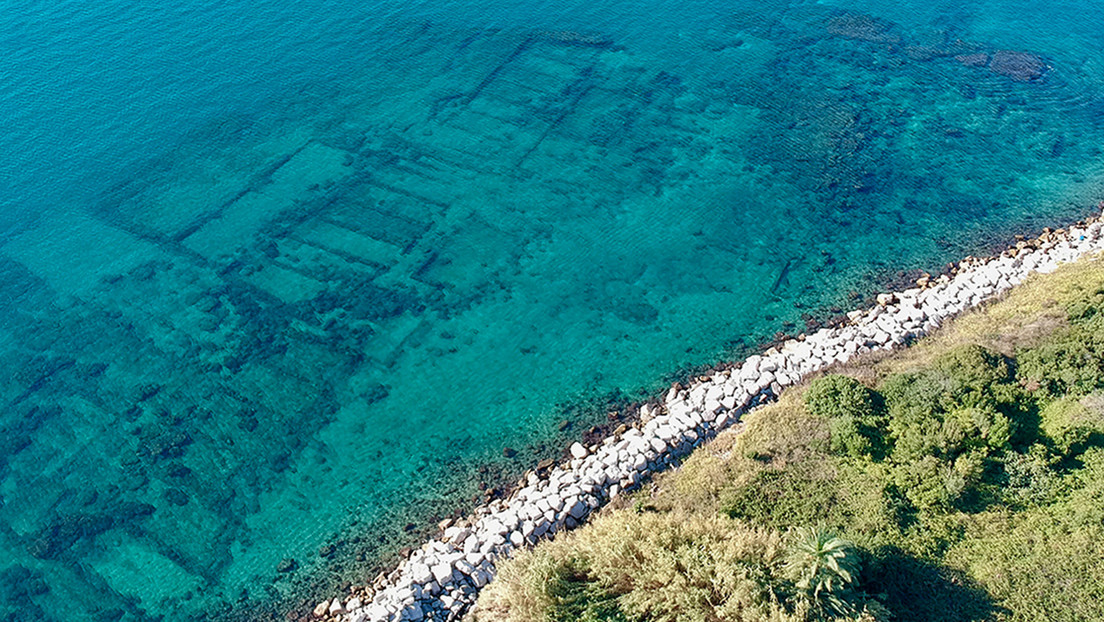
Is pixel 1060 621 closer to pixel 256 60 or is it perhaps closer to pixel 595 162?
pixel 595 162

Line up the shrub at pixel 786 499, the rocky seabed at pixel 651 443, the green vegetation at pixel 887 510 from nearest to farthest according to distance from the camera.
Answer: the green vegetation at pixel 887 510, the shrub at pixel 786 499, the rocky seabed at pixel 651 443

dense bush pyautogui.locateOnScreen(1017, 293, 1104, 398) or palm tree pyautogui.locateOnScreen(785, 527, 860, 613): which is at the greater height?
palm tree pyautogui.locateOnScreen(785, 527, 860, 613)

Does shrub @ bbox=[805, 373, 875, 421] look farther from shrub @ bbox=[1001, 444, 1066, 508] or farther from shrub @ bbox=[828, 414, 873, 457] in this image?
shrub @ bbox=[1001, 444, 1066, 508]

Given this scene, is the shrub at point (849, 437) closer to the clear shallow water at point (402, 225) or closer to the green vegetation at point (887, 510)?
the green vegetation at point (887, 510)

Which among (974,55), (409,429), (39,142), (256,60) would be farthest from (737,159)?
(39,142)

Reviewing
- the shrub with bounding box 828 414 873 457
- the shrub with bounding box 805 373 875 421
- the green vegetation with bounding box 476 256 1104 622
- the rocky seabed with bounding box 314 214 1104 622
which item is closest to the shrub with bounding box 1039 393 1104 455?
the green vegetation with bounding box 476 256 1104 622

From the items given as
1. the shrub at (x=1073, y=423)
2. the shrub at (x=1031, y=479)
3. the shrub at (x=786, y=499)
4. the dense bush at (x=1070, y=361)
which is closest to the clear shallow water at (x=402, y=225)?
the shrub at (x=786, y=499)

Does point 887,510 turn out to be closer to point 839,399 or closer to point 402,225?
point 839,399

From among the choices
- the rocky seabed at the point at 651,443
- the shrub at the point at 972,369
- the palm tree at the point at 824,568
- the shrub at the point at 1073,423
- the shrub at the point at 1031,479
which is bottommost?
the rocky seabed at the point at 651,443
